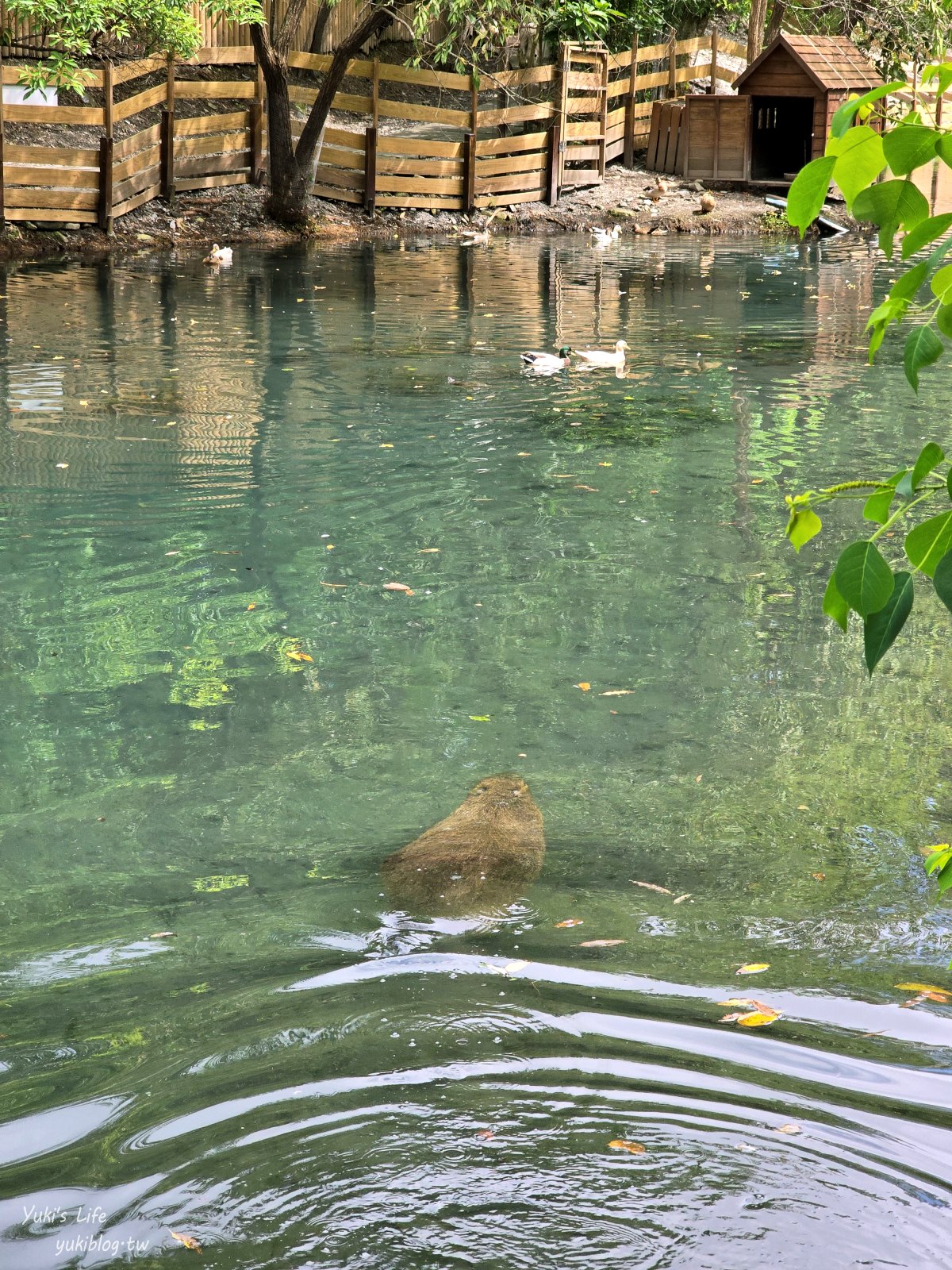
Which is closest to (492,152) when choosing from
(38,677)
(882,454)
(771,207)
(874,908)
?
(771,207)

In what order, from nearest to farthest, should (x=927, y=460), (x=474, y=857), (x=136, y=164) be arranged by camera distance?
1. (x=927, y=460)
2. (x=474, y=857)
3. (x=136, y=164)

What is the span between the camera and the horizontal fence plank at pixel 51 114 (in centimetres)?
1941

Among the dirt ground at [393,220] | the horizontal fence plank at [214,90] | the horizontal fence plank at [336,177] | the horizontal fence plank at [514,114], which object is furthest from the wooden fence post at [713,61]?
the horizontal fence plank at [214,90]

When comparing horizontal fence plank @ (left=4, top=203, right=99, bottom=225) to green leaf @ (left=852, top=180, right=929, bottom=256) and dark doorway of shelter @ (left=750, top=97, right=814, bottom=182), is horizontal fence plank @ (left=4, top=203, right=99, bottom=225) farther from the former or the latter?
green leaf @ (left=852, top=180, right=929, bottom=256)

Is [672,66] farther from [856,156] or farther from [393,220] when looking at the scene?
[856,156]

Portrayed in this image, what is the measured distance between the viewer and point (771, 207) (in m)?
26.6

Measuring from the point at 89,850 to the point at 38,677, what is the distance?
149 cm

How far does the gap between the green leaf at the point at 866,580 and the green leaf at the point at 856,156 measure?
389 mm

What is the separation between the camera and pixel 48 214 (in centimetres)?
1994

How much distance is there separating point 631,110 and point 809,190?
104 feet

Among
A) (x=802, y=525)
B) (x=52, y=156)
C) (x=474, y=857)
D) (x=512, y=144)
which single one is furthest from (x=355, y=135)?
(x=802, y=525)

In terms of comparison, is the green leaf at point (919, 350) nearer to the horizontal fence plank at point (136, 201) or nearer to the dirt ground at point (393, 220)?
the dirt ground at point (393, 220)

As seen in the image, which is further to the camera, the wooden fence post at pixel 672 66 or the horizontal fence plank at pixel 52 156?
the wooden fence post at pixel 672 66

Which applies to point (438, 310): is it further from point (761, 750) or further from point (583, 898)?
point (583, 898)
